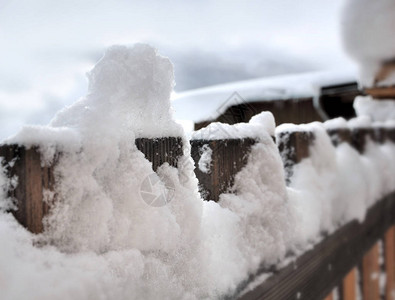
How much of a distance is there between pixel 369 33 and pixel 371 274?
1.89 metres

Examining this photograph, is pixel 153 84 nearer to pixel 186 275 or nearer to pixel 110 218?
pixel 110 218

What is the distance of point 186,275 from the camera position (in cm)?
74

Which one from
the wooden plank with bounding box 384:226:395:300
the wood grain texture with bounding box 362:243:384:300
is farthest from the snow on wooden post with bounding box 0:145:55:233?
the wooden plank with bounding box 384:226:395:300

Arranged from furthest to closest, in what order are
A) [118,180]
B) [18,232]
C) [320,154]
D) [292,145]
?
[320,154], [292,145], [118,180], [18,232]

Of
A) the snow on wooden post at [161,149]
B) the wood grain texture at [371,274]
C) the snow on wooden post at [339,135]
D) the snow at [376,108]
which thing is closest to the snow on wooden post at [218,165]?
the snow on wooden post at [161,149]

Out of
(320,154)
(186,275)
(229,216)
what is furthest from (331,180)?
(186,275)

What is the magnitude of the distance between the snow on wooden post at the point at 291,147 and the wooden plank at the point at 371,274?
4.32 feet

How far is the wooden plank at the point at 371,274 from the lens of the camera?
2324mm

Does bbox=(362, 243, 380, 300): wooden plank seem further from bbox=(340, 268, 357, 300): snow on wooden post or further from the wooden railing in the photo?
bbox=(340, 268, 357, 300): snow on wooden post

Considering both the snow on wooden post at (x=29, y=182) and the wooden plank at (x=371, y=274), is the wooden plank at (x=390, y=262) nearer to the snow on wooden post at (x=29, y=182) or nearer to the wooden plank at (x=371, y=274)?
the wooden plank at (x=371, y=274)

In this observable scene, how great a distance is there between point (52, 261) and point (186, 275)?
302 mm

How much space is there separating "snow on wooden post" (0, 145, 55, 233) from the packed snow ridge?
0.01 m

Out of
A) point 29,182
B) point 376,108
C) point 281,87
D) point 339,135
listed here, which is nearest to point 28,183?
point 29,182

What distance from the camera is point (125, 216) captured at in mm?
638
